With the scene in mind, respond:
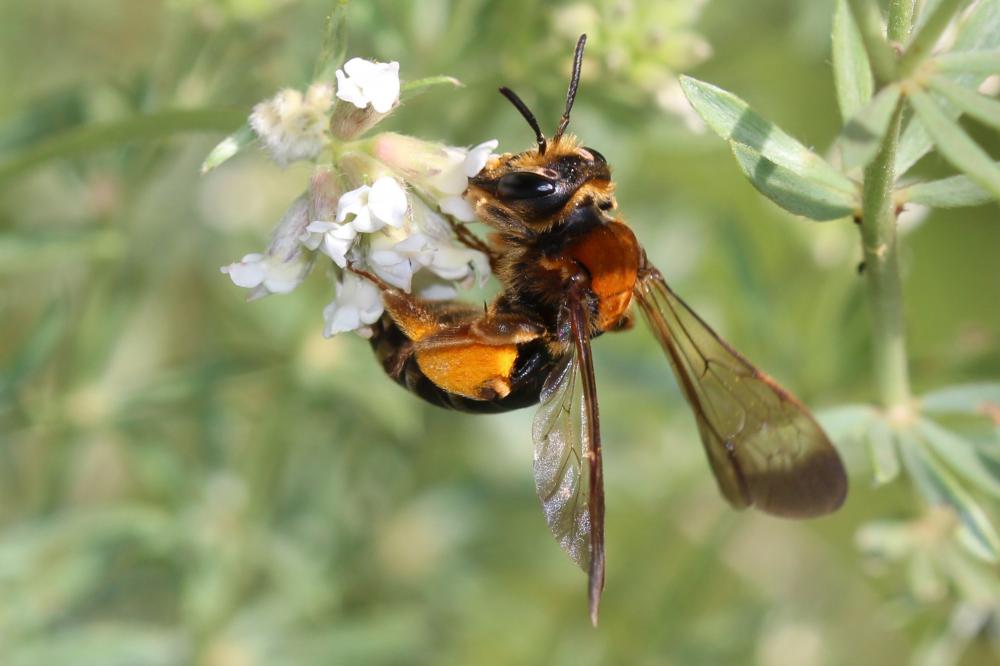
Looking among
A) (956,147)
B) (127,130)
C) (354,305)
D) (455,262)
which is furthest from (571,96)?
(127,130)

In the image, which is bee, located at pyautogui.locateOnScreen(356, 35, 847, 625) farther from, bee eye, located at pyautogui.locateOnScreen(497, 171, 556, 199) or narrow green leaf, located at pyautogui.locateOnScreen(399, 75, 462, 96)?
narrow green leaf, located at pyautogui.locateOnScreen(399, 75, 462, 96)

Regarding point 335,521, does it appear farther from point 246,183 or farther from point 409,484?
point 246,183

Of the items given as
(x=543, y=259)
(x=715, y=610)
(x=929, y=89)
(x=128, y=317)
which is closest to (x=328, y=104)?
(x=543, y=259)

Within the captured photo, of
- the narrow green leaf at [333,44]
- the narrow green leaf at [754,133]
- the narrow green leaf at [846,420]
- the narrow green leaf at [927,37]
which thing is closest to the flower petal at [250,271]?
the narrow green leaf at [333,44]

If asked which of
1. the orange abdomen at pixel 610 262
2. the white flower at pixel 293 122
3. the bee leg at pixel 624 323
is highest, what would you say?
the white flower at pixel 293 122

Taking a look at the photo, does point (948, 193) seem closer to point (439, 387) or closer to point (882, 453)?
point (882, 453)

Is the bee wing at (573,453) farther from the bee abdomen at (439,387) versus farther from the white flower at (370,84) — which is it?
the white flower at (370,84)
